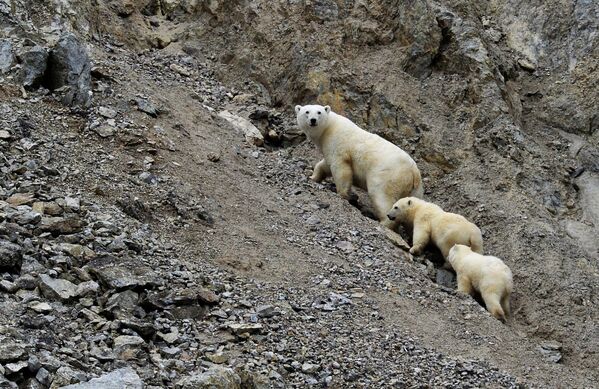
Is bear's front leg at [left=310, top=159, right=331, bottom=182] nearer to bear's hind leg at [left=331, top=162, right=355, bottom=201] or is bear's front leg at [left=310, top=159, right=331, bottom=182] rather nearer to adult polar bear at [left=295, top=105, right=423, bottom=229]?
adult polar bear at [left=295, top=105, right=423, bottom=229]

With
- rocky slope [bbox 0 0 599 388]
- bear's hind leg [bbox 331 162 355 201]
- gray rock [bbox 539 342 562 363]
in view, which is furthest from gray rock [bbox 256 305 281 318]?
bear's hind leg [bbox 331 162 355 201]

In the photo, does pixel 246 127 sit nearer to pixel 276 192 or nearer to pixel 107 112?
pixel 276 192

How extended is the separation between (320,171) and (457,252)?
9.40ft

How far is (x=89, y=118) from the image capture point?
36.9ft

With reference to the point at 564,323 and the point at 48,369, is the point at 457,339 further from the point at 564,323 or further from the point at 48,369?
the point at 48,369

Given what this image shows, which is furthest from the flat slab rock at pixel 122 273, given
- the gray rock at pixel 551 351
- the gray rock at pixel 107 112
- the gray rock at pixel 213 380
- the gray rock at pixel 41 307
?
the gray rock at pixel 551 351

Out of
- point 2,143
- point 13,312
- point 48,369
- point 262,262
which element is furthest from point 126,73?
point 48,369

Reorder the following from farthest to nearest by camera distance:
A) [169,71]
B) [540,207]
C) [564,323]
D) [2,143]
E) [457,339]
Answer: [169,71] < [540,207] < [564,323] < [2,143] < [457,339]

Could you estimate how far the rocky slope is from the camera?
23.5 ft

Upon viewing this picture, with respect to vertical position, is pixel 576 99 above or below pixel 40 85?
above

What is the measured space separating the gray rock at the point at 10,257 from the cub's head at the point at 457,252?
606cm

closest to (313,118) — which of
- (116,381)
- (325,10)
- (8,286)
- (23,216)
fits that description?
(325,10)

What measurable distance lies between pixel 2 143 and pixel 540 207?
8105 millimetres

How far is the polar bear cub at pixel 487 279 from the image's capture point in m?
10.5
